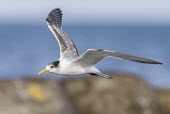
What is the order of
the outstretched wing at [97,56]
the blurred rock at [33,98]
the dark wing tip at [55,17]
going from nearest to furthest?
the outstretched wing at [97,56] < the dark wing tip at [55,17] < the blurred rock at [33,98]

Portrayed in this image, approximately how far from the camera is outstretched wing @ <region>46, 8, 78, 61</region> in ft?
51.3

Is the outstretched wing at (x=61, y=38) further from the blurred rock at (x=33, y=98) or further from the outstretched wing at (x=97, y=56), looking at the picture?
the blurred rock at (x=33, y=98)

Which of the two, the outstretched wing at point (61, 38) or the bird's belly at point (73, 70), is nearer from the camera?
the bird's belly at point (73, 70)

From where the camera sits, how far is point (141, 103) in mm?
21656

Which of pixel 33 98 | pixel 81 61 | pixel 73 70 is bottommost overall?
pixel 33 98

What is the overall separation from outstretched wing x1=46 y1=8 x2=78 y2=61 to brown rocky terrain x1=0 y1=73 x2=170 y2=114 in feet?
7.49

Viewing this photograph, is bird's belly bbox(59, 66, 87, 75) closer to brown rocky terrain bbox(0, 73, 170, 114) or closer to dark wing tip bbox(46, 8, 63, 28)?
dark wing tip bbox(46, 8, 63, 28)

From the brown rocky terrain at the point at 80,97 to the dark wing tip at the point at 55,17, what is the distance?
2.27m

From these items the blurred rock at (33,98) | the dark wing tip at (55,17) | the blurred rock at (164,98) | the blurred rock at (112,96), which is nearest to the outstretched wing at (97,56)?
the dark wing tip at (55,17)

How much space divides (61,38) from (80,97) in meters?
4.96

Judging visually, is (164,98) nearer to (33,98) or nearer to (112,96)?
(112,96)

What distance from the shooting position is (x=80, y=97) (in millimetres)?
21375

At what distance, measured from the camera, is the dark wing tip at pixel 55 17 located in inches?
707

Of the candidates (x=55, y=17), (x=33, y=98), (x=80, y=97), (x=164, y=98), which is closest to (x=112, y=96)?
(x=80, y=97)
